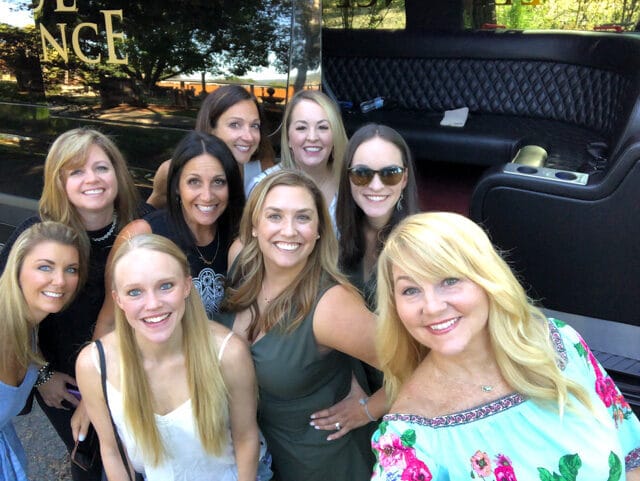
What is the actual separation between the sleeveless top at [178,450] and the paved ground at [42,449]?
995mm

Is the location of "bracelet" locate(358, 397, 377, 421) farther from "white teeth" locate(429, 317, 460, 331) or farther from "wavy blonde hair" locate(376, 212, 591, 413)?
"white teeth" locate(429, 317, 460, 331)

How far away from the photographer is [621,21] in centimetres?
407

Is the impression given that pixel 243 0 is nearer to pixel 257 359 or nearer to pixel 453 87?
pixel 257 359

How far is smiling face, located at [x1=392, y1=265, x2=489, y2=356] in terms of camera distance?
110 centimetres

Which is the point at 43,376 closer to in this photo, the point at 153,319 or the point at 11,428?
the point at 11,428

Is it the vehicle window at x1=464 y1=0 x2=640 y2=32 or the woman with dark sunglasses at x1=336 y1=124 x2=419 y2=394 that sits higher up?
the vehicle window at x1=464 y1=0 x2=640 y2=32

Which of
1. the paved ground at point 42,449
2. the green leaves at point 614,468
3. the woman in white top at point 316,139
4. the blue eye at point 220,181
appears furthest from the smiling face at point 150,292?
the paved ground at point 42,449

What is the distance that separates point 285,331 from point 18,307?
0.70m

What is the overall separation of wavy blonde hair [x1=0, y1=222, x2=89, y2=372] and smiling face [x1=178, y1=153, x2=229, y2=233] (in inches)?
13.7

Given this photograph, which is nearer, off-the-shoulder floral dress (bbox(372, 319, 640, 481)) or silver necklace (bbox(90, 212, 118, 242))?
off-the-shoulder floral dress (bbox(372, 319, 640, 481))

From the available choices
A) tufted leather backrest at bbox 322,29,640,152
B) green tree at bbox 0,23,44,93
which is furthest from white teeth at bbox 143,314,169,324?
tufted leather backrest at bbox 322,29,640,152

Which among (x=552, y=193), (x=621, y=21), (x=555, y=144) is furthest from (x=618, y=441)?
(x=621, y=21)

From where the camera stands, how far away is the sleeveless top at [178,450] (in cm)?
142

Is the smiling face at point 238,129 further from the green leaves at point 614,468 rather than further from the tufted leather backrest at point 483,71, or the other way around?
the tufted leather backrest at point 483,71
